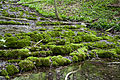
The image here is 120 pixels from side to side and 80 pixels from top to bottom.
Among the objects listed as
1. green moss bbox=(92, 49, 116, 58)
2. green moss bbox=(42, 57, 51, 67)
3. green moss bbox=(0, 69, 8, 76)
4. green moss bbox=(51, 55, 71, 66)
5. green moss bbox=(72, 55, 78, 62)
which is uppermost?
green moss bbox=(0, 69, 8, 76)

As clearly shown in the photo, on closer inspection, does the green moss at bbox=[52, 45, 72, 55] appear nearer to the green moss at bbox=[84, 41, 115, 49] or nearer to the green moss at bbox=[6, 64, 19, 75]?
the green moss at bbox=[84, 41, 115, 49]

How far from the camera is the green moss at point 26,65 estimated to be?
510cm

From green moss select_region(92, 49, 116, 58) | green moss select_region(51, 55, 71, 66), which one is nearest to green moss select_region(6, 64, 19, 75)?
green moss select_region(51, 55, 71, 66)

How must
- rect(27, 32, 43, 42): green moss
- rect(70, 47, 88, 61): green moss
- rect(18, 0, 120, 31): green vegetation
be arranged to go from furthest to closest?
rect(18, 0, 120, 31): green vegetation, rect(27, 32, 43, 42): green moss, rect(70, 47, 88, 61): green moss

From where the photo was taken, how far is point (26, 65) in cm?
518

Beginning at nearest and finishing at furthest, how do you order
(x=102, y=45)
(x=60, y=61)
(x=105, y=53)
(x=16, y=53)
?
(x=16, y=53), (x=60, y=61), (x=105, y=53), (x=102, y=45)

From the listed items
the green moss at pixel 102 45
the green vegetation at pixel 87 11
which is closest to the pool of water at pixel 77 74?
the green moss at pixel 102 45

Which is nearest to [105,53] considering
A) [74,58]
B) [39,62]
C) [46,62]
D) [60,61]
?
[74,58]

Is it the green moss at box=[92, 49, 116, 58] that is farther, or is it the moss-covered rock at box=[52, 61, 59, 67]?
the green moss at box=[92, 49, 116, 58]

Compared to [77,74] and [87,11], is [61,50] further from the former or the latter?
[87,11]

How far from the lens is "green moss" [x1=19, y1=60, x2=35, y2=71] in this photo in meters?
5.10

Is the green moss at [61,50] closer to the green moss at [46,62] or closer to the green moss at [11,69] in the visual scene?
the green moss at [46,62]

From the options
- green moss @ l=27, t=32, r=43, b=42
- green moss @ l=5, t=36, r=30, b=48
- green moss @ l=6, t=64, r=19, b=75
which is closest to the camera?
green moss @ l=6, t=64, r=19, b=75

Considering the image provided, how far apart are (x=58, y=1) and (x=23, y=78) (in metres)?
16.8
